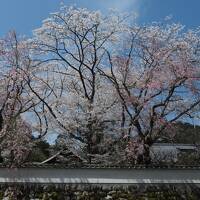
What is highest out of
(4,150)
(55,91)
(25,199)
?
(55,91)

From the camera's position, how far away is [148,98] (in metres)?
15.5

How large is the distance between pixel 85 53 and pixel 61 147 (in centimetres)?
439

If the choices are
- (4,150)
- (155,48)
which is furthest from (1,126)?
(155,48)

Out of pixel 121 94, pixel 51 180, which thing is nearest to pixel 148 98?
pixel 121 94

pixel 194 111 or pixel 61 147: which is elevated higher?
pixel 194 111

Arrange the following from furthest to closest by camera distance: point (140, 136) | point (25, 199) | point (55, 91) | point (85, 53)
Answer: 1. point (55, 91)
2. point (85, 53)
3. point (140, 136)
4. point (25, 199)

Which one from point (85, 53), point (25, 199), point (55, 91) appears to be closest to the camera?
point (25, 199)

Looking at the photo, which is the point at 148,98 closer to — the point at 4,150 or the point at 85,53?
the point at 85,53

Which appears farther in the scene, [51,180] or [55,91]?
[55,91]

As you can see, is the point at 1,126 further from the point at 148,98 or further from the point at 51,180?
the point at 148,98

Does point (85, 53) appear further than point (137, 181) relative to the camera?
Yes

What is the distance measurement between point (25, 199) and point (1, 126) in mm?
3903

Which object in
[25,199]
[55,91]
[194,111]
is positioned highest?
[55,91]

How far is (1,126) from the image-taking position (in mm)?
15633
